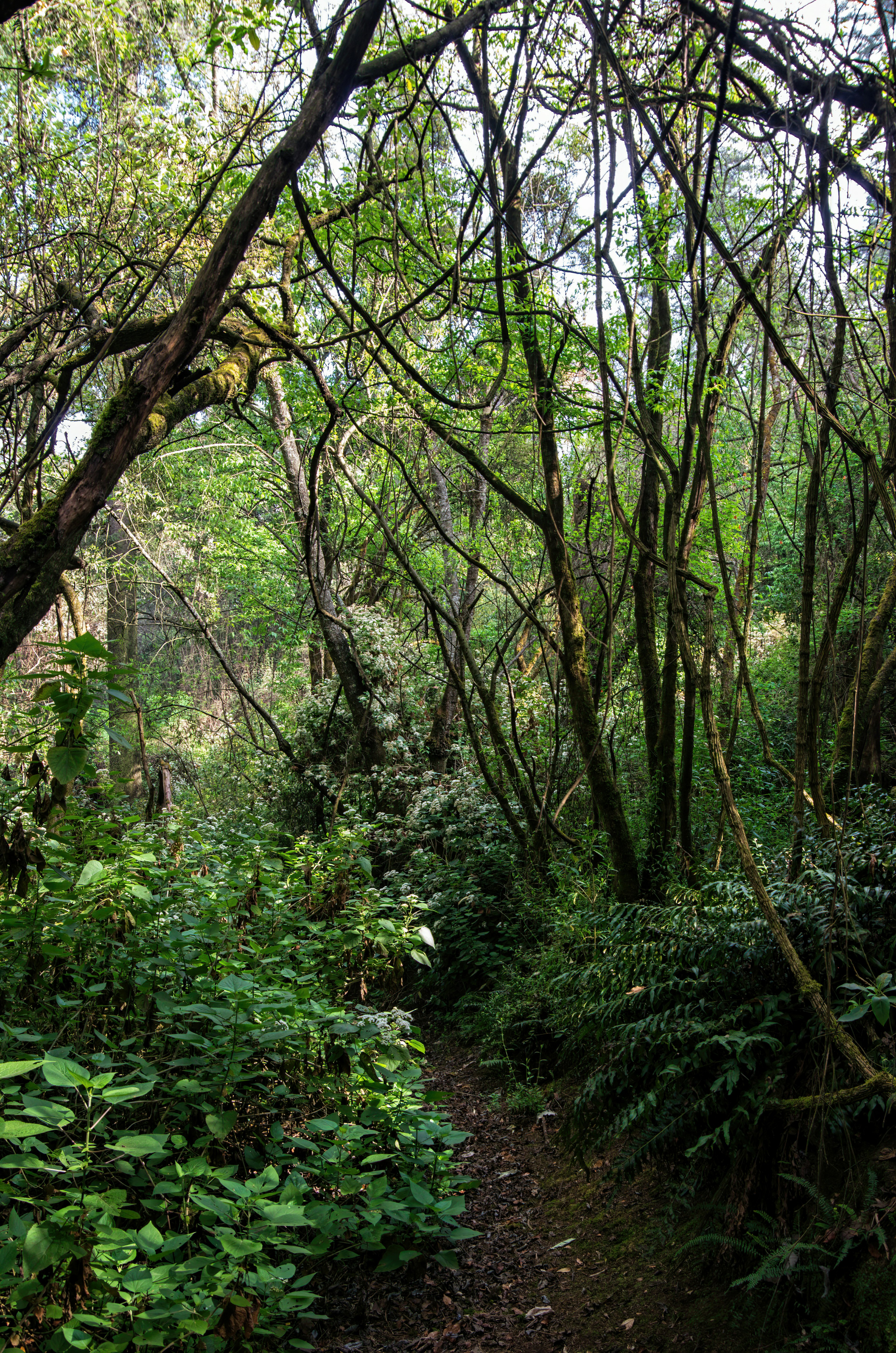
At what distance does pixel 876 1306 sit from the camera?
1792 mm

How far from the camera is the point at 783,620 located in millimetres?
12898

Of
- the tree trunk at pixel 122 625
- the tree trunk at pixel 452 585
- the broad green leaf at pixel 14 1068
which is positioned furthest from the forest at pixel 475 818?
the tree trunk at pixel 122 625

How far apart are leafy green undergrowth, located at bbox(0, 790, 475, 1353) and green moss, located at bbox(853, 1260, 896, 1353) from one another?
1297mm

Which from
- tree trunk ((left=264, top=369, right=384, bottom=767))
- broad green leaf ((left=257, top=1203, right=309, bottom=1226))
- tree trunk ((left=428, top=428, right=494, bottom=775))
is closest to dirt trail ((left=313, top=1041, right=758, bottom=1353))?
broad green leaf ((left=257, top=1203, right=309, bottom=1226))

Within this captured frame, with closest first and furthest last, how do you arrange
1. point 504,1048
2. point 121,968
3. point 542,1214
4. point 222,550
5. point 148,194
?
point 121,968 < point 542,1214 < point 504,1048 < point 148,194 < point 222,550

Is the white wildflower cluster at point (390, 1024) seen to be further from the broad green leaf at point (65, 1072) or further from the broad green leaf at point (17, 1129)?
the broad green leaf at point (17, 1129)

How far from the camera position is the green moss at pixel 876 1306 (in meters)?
1.74

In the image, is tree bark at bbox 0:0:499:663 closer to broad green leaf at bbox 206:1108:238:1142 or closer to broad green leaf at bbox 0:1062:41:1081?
broad green leaf at bbox 0:1062:41:1081

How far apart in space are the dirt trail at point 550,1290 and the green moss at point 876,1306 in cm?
35

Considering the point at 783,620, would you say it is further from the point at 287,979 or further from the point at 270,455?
the point at 287,979

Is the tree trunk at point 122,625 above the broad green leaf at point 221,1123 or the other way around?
above

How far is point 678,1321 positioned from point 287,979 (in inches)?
76.2

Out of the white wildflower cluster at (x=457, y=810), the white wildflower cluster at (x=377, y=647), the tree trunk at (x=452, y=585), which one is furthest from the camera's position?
A: the white wildflower cluster at (x=377, y=647)

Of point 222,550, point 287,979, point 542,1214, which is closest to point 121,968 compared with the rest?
point 287,979
